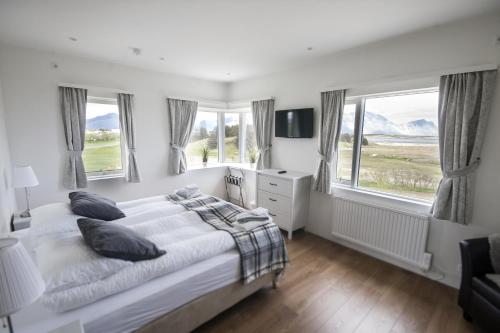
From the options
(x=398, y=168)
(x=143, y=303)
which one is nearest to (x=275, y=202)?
(x=398, y=168)

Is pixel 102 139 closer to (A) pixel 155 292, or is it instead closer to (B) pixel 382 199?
(A) pixel 155 292

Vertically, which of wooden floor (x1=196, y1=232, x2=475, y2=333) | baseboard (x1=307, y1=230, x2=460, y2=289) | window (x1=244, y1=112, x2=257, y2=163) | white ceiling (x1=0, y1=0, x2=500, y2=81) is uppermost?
white ceiling (x1=0, y1=0, x2=500, y2=81)

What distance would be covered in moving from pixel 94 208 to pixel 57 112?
174 cm

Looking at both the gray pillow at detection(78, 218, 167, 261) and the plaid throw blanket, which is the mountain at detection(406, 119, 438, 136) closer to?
the plaid throw blanket

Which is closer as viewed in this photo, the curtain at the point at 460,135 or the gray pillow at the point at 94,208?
the curtain at the point at 460,135

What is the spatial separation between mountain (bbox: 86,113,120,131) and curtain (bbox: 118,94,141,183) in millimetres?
165

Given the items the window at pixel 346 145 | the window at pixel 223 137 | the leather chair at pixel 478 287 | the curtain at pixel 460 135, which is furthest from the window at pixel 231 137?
the leather chair at pixel 478 287

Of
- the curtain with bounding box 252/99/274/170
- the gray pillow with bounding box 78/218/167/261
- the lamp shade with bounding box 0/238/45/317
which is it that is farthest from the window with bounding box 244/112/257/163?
the lamp shade with bounding box 0/238/45/317

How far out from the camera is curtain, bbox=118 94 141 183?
11.3ft

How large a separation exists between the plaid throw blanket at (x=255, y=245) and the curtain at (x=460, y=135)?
164cm

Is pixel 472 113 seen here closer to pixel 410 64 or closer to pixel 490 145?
pixel 490 145

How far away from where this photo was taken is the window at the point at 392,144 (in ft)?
8.03

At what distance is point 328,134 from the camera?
3.10 meters

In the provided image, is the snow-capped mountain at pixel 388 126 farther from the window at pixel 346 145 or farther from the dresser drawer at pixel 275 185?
the dresser drawer at pixel 275 185
